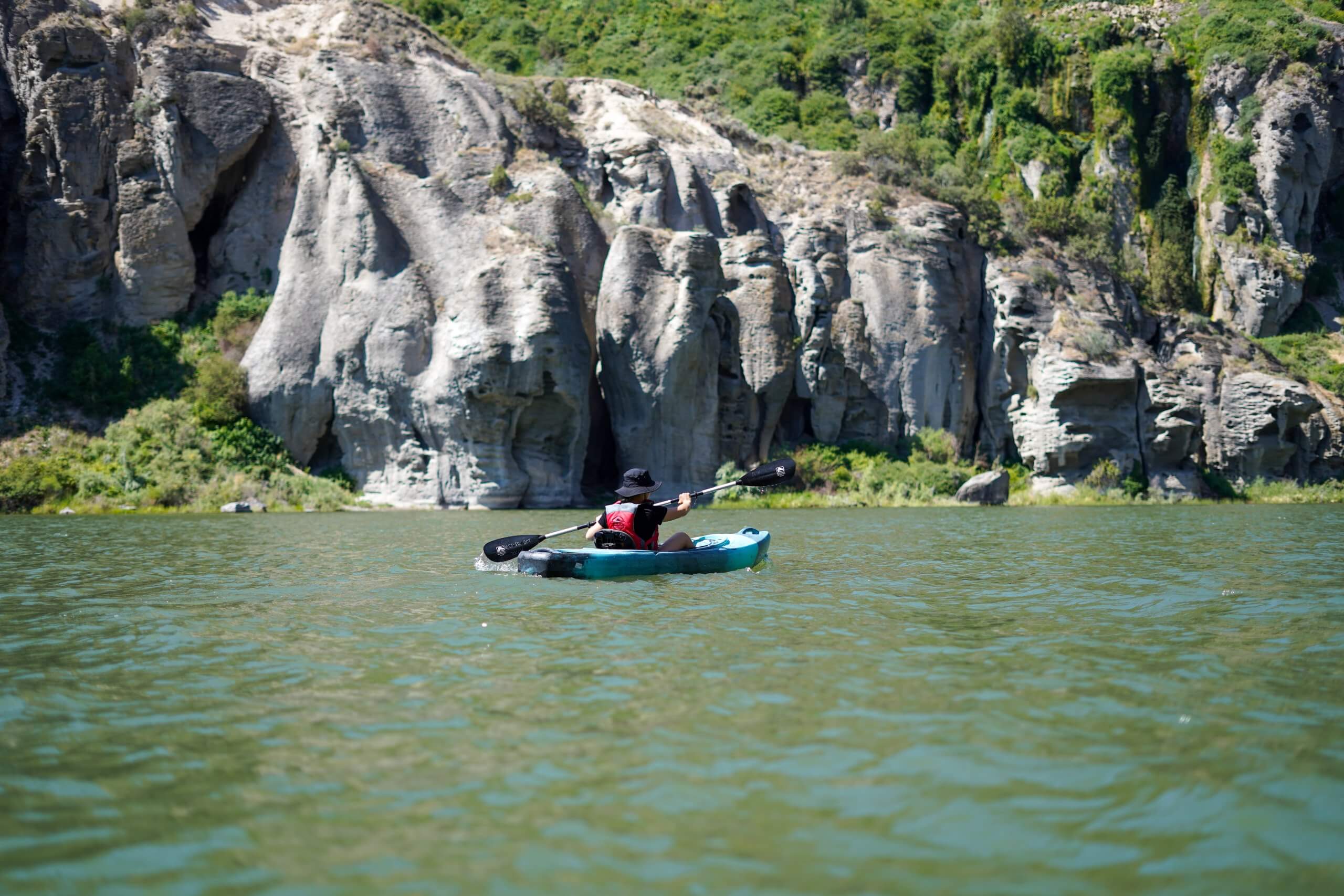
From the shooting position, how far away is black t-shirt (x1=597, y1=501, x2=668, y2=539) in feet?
35.2

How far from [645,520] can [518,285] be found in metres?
17.4

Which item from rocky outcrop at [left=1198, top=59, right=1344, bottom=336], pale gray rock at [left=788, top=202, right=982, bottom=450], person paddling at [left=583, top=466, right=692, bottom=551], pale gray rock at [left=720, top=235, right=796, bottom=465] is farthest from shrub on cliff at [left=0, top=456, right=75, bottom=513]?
rocky outcrop at [left=1198, top=59, right=1344, bottom=336]

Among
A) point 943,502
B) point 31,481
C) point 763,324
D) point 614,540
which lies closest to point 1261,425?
point 943,502

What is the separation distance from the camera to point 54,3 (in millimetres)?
30047

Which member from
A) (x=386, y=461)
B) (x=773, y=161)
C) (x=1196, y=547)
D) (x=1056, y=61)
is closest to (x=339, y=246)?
(x=386, y=461)

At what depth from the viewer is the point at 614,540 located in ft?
34.5

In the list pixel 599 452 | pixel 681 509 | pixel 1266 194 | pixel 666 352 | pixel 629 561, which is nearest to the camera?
pixel 629 561

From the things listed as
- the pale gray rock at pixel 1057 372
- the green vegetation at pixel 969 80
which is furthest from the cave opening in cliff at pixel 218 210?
the pale gray rock at pixel 1057 372

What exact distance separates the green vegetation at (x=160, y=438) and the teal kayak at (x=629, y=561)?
17497 millimetres

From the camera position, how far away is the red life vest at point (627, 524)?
35.0 ft

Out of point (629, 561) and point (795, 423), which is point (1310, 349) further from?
point (629, 561)

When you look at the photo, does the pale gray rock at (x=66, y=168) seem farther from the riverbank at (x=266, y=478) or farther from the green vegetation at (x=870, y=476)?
the green vegetation at (x=870, y=476)

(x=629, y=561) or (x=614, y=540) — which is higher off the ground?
(x=614, y=540)

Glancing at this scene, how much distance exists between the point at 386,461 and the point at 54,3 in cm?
1779
